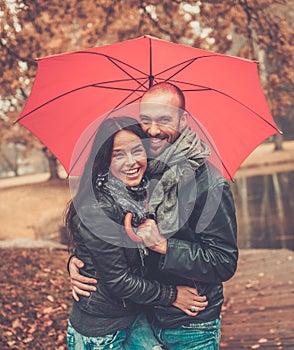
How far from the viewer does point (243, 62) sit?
3.11 metres

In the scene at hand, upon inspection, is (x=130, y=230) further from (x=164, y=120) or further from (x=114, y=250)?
(x=164, y=120)

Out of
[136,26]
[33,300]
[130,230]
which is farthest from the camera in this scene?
[136,26]

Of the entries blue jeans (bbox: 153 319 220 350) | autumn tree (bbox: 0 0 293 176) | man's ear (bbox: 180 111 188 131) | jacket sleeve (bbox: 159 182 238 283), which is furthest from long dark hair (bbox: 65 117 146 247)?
autumn tree (bbox: 0 0 293 176)

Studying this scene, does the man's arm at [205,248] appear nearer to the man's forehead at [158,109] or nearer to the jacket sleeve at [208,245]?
the jacket sleeve at [208,245]

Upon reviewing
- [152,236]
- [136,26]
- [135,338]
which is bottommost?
[135,338]

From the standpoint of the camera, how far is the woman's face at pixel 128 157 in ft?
8.43

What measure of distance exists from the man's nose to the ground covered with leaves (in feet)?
13.5

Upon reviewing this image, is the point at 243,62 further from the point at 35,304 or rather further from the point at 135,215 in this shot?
the point at 35,304

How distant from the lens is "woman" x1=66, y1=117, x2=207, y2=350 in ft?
7.94

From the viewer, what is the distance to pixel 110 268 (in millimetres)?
2412

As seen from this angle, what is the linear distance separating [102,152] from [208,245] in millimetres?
695

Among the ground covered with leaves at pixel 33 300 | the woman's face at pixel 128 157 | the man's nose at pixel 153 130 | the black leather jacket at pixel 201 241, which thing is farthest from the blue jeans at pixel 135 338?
the ground covered with leaves at pixel 33 300

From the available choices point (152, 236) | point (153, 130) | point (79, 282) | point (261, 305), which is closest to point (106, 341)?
point (79, 282)

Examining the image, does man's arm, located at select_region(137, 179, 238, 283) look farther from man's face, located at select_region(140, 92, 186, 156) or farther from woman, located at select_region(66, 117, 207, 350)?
man's face, located at select_region(140, 92, 186, 156)
